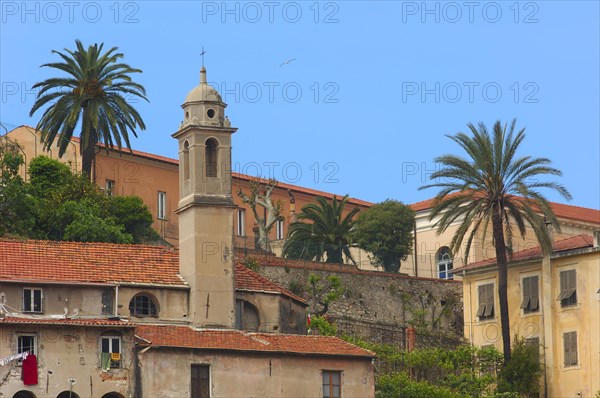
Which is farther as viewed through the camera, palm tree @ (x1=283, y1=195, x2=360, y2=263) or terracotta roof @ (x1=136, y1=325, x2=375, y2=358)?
palm tree @ (x1=283, y1=195, x2=360, y2=263)

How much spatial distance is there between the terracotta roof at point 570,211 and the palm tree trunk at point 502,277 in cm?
2510

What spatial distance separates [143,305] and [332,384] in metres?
7.81

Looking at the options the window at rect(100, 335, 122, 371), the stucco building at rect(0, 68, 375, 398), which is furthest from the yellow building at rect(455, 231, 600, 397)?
the window at rect(100, 335, 122, 371)

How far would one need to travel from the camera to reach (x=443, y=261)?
109 meters

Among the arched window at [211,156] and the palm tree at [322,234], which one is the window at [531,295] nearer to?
the palm tree at [322,234]

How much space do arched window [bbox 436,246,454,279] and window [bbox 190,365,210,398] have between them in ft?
137

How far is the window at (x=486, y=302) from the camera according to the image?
90.1 metres

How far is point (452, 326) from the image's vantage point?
97.1 meters

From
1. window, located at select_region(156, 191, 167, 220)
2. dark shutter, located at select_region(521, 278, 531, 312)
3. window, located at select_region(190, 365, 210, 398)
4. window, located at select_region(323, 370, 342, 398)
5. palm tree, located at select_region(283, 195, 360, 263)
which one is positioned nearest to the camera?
window, located at select_region(190, 365, 210, 398)

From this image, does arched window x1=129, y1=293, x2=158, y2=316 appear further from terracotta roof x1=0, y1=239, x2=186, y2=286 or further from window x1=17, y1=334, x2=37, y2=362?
window x1=17, y1=334, x2=37, y2=362

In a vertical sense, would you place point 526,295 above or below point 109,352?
above

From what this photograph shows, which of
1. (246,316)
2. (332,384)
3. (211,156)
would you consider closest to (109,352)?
(246,316)

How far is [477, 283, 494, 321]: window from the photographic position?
90.1m

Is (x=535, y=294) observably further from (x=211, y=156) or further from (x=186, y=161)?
(x=186, y=161)
